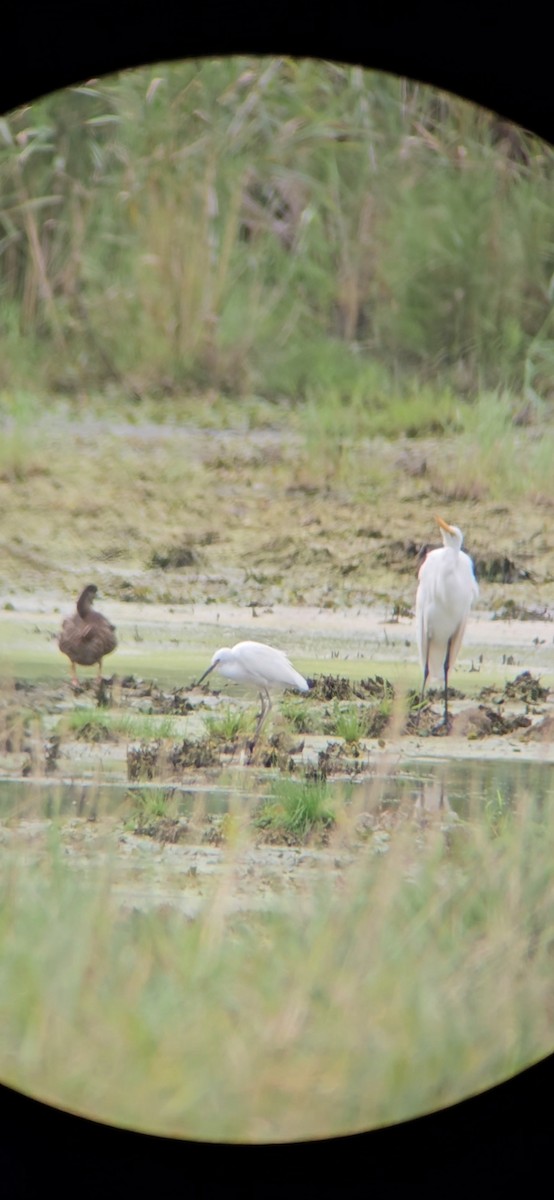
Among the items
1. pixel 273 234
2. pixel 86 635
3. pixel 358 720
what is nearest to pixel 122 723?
pixel 86 635

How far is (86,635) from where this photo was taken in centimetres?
136

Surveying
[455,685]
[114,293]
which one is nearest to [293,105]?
[114,293]

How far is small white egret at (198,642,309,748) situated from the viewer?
136 centimetres

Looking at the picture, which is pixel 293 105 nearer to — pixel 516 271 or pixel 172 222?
pixel 172 222

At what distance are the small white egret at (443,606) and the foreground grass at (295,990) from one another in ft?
0.58

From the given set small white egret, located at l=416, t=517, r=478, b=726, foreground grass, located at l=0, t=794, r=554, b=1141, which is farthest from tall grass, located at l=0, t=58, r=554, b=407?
foreground grass, located at l=0, t=794, r=554, b=1141

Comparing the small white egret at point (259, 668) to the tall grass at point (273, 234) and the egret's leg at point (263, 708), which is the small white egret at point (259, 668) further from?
the tall grass at point (273, 234)

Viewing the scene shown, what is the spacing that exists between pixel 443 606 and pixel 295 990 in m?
0.45

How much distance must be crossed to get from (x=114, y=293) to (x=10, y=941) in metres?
0.72

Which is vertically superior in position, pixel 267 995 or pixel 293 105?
pixel 293 105

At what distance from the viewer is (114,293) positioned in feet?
4.50

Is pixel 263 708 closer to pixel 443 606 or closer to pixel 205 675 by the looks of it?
pixel 205 675

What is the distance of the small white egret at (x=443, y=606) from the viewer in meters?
1.36

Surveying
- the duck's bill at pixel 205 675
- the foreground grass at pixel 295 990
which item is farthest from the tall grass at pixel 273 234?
the foreground grass at pixel 295 990
